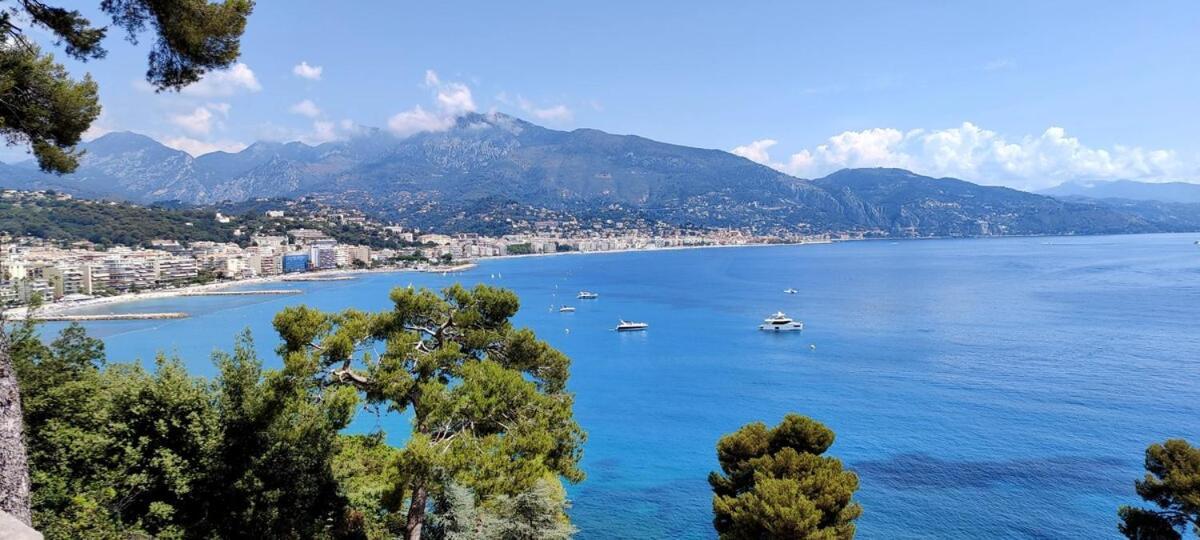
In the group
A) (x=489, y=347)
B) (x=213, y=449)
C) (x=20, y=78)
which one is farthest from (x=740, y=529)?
(x=20, y=78)

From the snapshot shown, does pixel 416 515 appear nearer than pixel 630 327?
Yes

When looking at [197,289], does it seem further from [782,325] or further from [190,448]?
[190,448]

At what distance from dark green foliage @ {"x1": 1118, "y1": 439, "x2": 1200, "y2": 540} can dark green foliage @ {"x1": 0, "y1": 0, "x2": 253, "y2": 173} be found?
410 inches

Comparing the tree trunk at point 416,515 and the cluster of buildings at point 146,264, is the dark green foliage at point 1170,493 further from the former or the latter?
the cluster of buildings at point 146,264

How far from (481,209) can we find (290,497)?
594 ft

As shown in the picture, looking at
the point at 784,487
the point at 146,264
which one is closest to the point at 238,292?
the point at 146,264

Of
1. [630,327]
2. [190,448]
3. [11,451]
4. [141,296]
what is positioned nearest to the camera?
[11,451]

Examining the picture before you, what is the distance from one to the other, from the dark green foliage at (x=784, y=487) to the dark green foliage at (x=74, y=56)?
23.0ft

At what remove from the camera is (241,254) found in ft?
257

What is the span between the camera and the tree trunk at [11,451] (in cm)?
338

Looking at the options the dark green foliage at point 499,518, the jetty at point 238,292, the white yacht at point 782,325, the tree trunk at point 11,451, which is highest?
the tree trunk at point 11,451

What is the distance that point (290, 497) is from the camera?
24.0 ft

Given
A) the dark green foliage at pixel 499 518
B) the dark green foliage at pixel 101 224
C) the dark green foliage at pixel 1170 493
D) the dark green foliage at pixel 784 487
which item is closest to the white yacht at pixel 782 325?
the dark green foliage at pixel 784 487

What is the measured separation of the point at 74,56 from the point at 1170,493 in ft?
37.2
